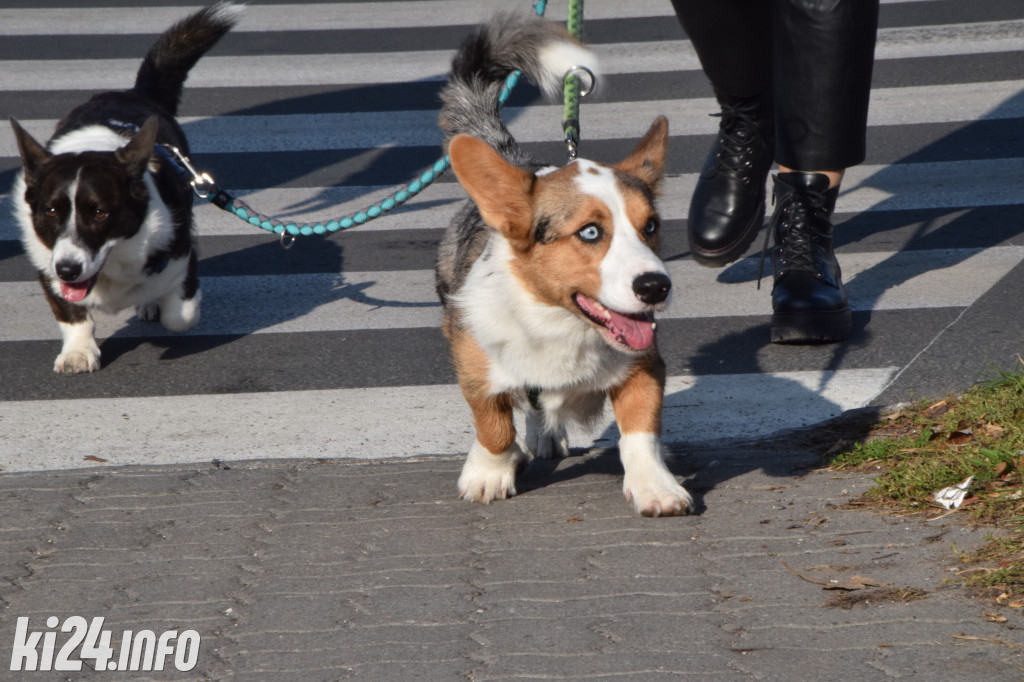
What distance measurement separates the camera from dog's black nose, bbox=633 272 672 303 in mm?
A: 2727

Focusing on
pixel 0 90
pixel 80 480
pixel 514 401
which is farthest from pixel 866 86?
pixel 0 90

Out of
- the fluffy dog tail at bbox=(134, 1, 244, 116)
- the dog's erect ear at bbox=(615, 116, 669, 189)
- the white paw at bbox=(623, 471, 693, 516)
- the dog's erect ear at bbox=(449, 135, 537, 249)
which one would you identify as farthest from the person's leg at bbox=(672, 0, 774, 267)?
the fluffy dog tail at bbox=(134, 1, 244, 116)

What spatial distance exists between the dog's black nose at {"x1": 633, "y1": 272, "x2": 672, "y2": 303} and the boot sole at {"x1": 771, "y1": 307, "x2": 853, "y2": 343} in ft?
5.21

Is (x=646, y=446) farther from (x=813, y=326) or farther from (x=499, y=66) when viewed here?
(x=499, y=66)

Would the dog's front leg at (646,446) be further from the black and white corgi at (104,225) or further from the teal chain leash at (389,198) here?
the black and white corgi at (104,225)

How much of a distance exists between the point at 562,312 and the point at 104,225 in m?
2.29

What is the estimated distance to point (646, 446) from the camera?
3.00m

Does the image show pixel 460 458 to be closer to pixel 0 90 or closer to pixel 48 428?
pixel 48 428

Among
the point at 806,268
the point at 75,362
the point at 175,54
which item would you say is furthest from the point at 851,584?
the point at 175,54

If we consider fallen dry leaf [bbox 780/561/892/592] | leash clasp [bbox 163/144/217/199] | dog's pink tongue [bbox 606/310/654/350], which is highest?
dog's pink tongue [bbox 606/310/654/350]

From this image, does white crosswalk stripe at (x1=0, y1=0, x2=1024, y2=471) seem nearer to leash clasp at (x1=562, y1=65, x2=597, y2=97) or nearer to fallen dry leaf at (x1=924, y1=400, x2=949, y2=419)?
fallen dry leaf at (x1=924, y1=400, x2=949, y2=419)

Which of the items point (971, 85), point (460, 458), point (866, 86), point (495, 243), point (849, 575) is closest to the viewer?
point (849, 575)

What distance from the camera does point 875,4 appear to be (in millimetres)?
4020

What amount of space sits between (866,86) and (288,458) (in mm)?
2477
